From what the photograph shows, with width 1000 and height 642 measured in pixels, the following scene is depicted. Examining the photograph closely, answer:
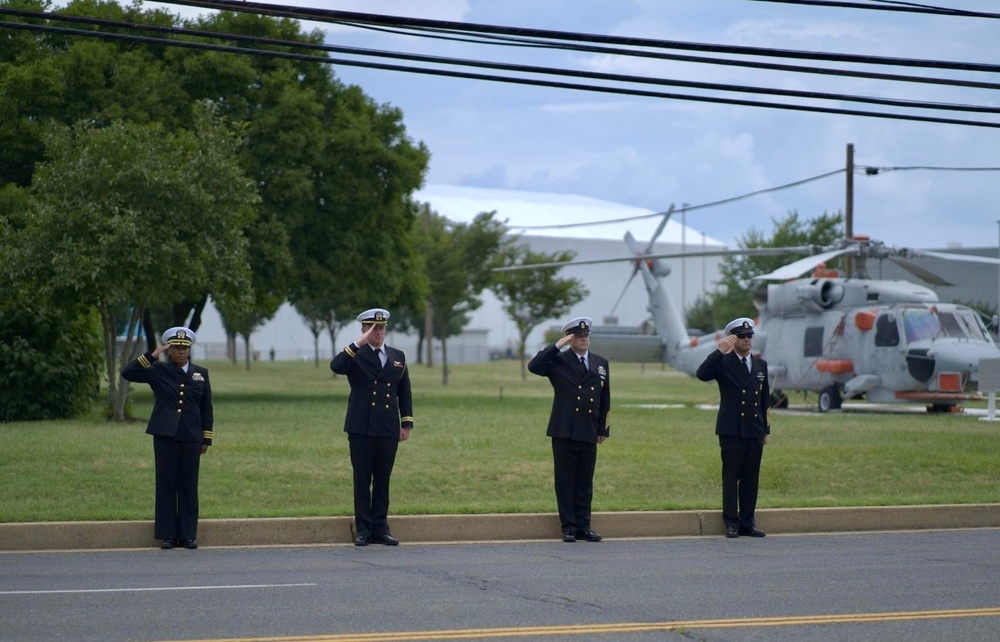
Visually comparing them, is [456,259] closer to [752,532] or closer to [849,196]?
[849,196]

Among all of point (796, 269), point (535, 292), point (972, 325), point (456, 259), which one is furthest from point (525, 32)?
point (535, 292)

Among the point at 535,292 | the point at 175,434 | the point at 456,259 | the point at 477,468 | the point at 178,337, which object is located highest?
the point at 456,259

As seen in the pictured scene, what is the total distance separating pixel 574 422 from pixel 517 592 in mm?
3501

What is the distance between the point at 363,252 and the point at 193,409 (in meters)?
22.6

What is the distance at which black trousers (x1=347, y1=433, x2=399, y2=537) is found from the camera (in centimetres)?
1230

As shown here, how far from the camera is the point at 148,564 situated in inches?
430

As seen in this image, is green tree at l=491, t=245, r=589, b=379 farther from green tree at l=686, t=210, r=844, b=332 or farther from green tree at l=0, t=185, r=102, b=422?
green tree at l=0, t=185, r=102, b=422

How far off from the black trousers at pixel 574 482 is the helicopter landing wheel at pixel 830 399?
18938mm

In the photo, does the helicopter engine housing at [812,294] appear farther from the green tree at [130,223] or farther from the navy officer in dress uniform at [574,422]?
the navy officer in dress uniform at [574,422]

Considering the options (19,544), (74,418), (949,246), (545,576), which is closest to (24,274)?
(74,418)

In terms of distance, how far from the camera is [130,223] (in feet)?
73.7

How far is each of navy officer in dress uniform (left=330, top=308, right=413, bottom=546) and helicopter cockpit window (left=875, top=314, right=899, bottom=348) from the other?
19371mm

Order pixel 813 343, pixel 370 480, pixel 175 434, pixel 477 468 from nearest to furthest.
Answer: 1. pixel 175 434
2. pixel 370 480
3. pixel 477 468
4. pixel 813 343

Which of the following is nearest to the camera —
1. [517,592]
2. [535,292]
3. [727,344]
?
[517,592]
